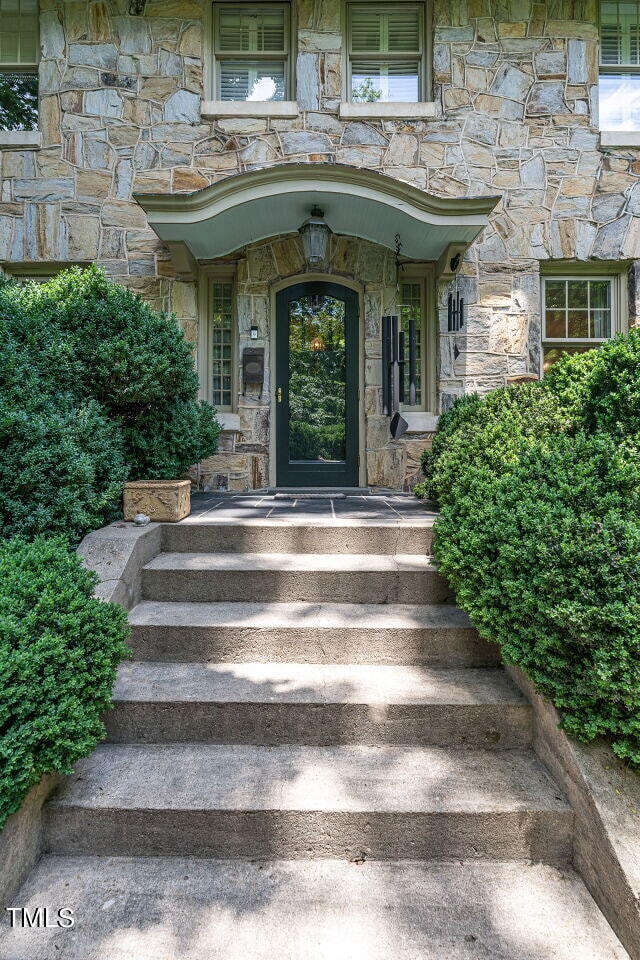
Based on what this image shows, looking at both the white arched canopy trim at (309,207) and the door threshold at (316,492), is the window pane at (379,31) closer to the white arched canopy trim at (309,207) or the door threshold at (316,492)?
the white arched canopy trim at (309,207)

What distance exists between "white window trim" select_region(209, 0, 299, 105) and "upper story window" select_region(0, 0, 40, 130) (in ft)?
6.35

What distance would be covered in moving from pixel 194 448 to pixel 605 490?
303 centimetres

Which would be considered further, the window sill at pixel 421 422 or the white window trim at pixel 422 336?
the white window trim at pixel 422 336

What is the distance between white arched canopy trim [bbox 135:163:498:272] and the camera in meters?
4.62

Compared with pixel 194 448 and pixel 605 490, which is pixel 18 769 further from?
pixel 194 448

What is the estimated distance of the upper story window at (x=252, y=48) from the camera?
5820 millimetres

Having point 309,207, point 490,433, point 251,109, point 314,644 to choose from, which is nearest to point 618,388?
point 490,433

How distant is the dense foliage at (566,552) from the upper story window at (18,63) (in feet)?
20.6

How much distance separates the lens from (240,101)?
5.73m

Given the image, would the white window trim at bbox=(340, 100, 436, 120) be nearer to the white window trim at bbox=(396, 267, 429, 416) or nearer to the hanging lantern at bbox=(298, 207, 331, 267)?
the hanging lantern at bbox=(298, 207, 331, 267)

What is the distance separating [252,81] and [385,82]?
1.49 meters

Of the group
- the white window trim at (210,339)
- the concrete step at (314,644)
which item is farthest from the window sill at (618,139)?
the concrete step at (314,644)

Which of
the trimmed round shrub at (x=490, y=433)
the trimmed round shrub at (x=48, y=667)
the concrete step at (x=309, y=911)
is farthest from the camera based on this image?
the trimmed round shrub at (x=490, y=433)

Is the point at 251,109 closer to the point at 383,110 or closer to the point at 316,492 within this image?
the point at 383,110
